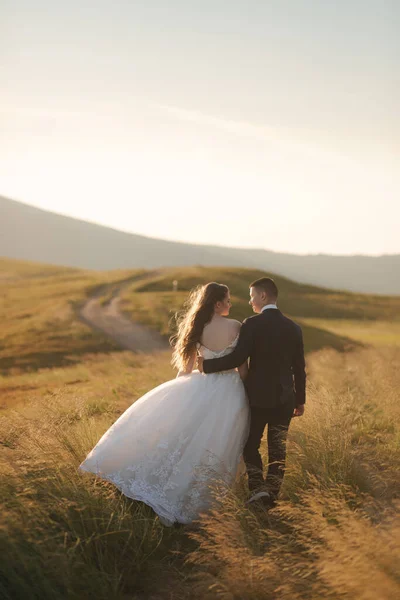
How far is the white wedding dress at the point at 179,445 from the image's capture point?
211 inches

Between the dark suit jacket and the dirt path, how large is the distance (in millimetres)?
22503

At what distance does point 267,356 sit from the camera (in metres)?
5.77

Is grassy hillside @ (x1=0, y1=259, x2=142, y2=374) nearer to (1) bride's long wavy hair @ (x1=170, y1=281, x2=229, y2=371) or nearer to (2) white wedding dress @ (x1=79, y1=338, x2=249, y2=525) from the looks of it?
(1) bride's long wavy hair @ (x1=170, y1=281, x2=229, y2=371)

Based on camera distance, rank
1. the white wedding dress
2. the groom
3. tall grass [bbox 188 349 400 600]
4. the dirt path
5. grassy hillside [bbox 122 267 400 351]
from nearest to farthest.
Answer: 1. tall grass [bbox 188 349 400 600]
2. the white wedding dress
3. the groom
4. the dirt path
5. grassy hillside [bbox 122 267 400 351]

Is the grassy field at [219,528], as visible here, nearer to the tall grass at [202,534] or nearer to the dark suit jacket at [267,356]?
the tall grass at [202,534]

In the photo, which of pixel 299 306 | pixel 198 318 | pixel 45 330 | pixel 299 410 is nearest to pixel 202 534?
pixel 299 410

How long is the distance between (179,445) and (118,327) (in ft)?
100

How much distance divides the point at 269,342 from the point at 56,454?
7.90 feet

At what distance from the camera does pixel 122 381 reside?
14883 millimetres

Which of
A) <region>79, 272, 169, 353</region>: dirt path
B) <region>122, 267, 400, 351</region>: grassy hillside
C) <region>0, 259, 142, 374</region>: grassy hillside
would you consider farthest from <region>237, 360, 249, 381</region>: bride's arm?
<region>122, 267, 400, 351</region>: grassy hillside

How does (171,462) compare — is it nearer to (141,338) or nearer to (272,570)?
(272,570)

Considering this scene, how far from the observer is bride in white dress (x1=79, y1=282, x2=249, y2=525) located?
5.38 m

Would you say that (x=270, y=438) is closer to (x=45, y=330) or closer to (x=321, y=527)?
(x=321, y=527)

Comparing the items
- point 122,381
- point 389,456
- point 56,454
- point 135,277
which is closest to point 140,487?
point 56,454
